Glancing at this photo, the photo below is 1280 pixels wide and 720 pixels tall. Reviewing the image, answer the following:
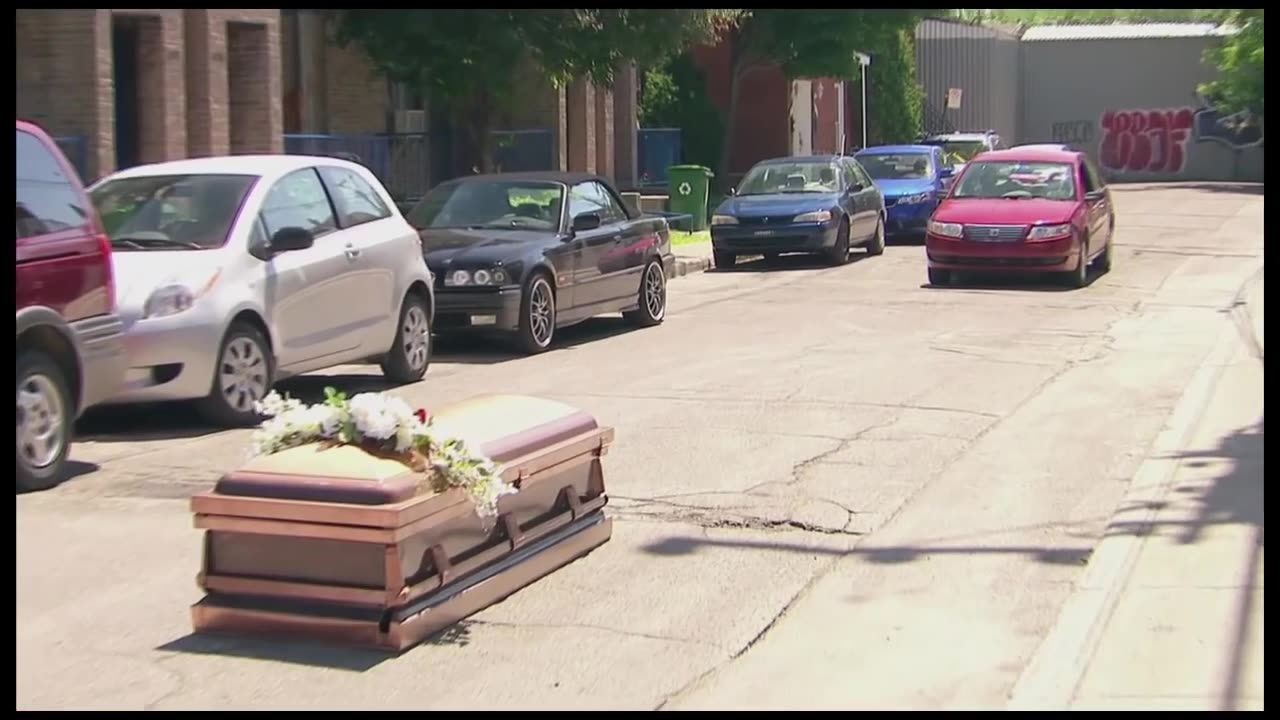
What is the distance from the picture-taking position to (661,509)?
882cm

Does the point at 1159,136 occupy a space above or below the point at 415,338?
above

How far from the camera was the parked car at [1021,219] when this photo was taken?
20.8m

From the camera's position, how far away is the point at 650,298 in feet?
56.2

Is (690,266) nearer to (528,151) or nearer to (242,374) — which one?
(528,151)

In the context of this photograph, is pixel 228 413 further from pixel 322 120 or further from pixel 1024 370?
pixel 322 120

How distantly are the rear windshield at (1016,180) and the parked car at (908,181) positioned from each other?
583 cm

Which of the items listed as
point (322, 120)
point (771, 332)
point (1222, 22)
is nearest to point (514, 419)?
point (771, 332)

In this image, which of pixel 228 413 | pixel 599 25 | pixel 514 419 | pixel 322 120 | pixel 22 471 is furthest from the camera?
pixel 322 120

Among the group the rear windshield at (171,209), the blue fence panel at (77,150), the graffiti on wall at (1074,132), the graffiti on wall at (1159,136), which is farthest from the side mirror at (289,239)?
the graffiti on wall at (1074,132)

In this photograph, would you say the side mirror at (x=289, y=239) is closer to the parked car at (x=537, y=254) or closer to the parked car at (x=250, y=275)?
the parked car at (x=250, y=275)

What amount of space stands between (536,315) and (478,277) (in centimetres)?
63

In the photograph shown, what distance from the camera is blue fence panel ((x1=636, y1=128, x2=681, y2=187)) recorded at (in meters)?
36.7

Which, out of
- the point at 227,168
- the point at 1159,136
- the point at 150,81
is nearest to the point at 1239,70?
the point at 1159,136

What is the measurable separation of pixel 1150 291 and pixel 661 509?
1368 centimetres
